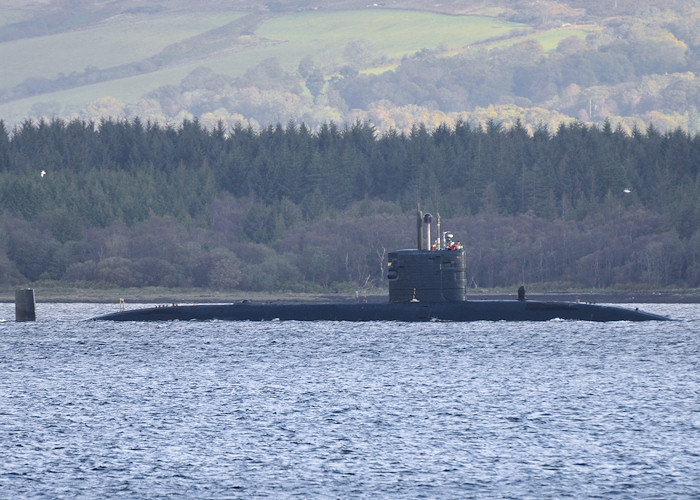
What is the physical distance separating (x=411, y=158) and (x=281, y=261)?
1890 inches

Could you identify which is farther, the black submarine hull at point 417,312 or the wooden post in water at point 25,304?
the wooden post in water at point 25,304

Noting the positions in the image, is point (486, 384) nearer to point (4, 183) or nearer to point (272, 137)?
point (4, 183)

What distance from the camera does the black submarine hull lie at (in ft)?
191

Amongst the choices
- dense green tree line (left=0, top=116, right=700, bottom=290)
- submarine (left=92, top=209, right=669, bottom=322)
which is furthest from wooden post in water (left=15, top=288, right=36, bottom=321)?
dense green tree line (left=0, top=116, right=700, bottom=290)

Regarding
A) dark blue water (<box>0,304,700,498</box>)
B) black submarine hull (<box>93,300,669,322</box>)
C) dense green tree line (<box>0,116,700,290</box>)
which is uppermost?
dense green tree line (<box>0,116,700,290</box>)

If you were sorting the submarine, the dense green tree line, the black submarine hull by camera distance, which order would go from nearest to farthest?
the submarine, the black submarine hull, the dense green tree line

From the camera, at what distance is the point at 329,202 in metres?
179

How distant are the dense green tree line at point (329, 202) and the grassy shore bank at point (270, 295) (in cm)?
296

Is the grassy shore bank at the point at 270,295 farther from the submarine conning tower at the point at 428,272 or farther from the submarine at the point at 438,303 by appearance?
the submarine conning tower at the point at 428,272

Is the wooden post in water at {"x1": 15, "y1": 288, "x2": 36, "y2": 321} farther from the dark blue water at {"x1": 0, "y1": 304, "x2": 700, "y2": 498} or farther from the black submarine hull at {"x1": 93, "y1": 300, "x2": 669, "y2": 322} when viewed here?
the black submarine hull at {"x1": 93, "y1": 300, "x2": 669, "y2": 322}

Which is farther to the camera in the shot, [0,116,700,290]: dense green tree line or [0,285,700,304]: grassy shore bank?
[0,116,700,290]: dense green tree line

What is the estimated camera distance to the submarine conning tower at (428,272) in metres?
57.0

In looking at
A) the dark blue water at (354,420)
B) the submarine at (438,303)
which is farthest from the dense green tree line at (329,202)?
the submarine at (438,303)

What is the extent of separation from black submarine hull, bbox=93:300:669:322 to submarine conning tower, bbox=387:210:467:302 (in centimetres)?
41
